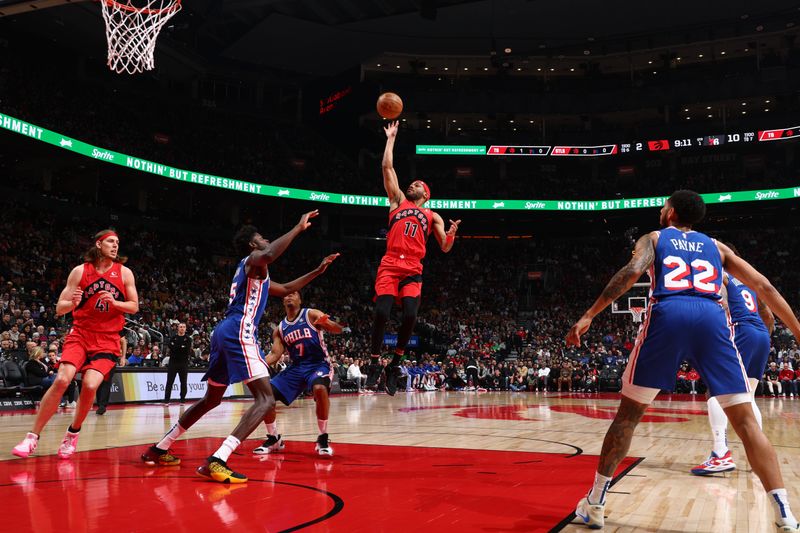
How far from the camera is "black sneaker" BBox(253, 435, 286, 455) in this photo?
705 centimetres

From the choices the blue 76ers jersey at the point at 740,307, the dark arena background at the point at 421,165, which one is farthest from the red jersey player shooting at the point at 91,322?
the dark arena background at the point at 421,165

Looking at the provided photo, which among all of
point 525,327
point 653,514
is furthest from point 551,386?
point 653,514

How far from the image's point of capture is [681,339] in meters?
3.90

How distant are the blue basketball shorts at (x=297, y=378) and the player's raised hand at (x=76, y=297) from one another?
84.6 inches

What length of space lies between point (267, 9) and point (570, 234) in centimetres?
2197

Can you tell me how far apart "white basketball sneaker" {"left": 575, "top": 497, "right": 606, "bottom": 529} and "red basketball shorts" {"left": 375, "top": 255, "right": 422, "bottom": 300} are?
131 inches

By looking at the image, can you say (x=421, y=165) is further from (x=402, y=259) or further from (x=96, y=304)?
(x=96, y=304)

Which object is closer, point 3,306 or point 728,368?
point 728,368

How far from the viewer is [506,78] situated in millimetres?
40594

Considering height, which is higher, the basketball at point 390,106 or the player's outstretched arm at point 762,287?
the basketball at point 390,106

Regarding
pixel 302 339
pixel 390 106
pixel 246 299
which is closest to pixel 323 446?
pixel 302 339

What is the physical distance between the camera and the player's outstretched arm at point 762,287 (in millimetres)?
4059

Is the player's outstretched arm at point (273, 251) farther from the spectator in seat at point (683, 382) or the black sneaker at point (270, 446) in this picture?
the spectator in seat at point (683, 382)

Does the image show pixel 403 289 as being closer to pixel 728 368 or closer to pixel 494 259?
pixel 728 368
